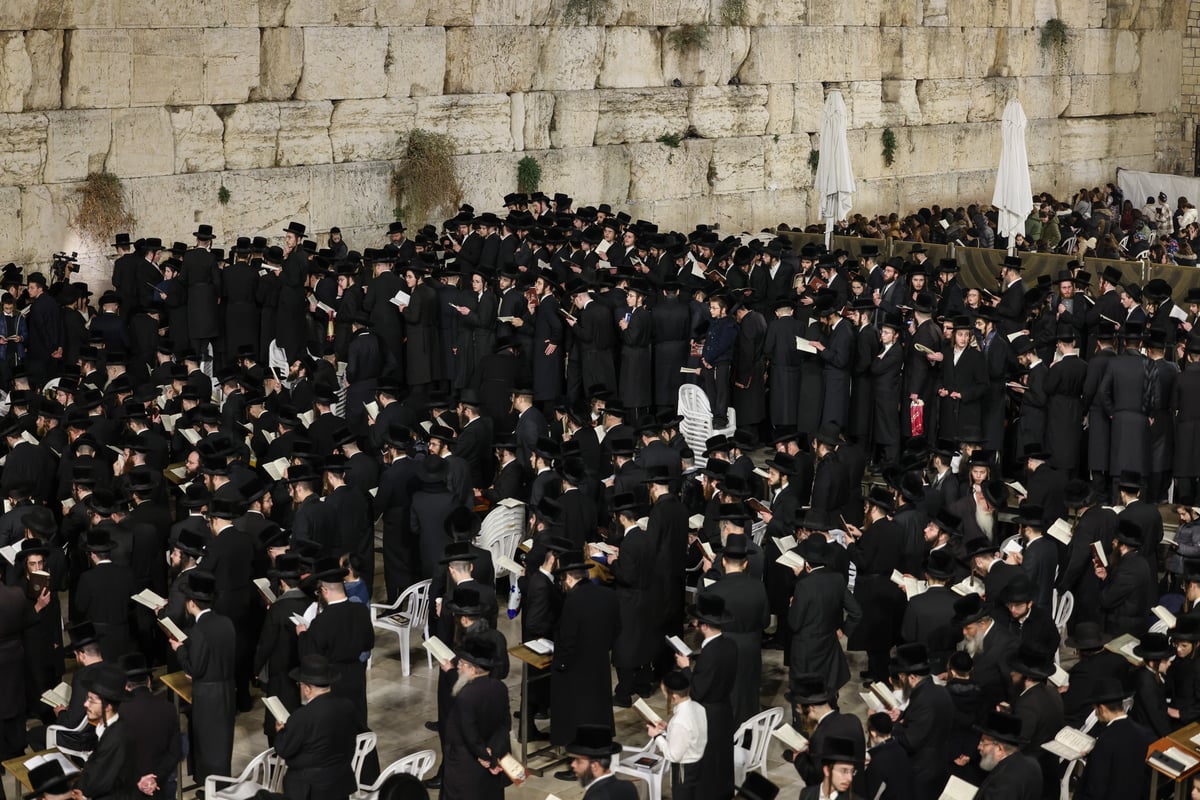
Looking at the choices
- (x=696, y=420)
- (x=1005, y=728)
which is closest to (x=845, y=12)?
(x=696, y=420)

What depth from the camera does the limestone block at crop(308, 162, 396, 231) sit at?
2448 cm

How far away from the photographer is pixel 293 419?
47.8 feet

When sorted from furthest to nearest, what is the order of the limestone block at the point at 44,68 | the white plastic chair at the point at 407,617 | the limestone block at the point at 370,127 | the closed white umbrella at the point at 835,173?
the limestone block at the point at 370,127
the closed white umbrella at the point at 835,173
the limestone block at the point at 44,68
the white plastic chair at the point at 407,617

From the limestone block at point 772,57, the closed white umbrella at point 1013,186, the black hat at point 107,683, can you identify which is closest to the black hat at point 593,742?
the black hat at point 107,683

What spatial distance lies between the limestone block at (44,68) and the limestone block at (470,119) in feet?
19.7

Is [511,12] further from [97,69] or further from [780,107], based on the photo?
[97,69]

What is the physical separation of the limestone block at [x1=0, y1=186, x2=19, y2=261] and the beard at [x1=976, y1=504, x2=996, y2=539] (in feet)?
45.7

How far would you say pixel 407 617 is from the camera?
12766 millimetres

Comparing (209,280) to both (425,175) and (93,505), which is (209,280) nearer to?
(425,175)

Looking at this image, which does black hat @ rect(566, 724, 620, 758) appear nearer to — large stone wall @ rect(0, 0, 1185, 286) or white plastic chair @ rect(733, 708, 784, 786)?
white plastic chair @ rect(733, 708, 784, 786)

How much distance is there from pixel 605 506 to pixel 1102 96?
28.9 meters

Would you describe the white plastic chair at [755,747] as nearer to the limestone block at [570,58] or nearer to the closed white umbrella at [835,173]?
the closed white umbrella at [835,173]

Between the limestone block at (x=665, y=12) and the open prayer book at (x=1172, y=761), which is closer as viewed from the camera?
the open prayer book at (x=1172, y=761)

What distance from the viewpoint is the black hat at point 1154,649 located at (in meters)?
9.99
